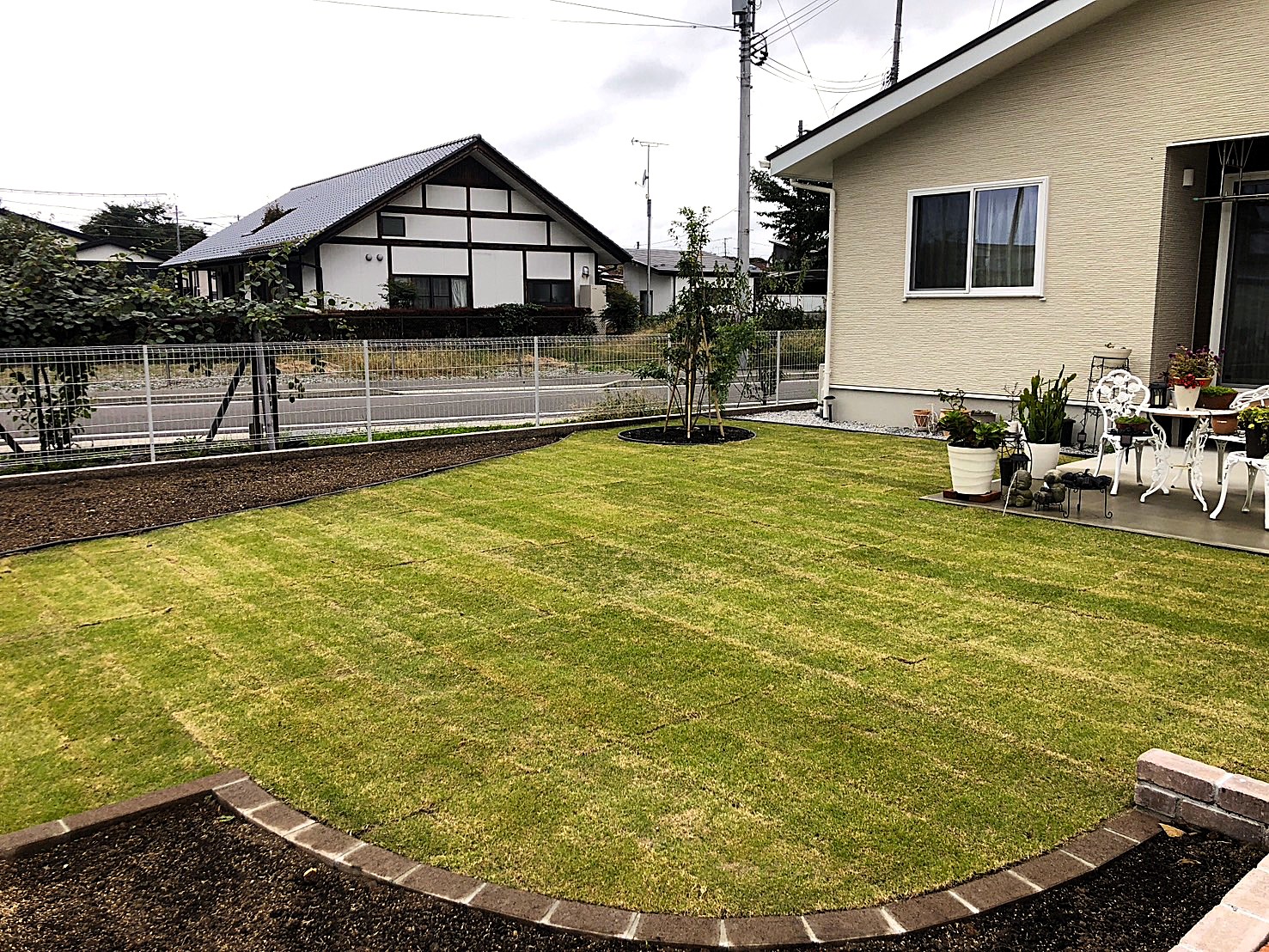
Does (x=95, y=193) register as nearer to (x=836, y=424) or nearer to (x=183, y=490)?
(x=183, y=490)

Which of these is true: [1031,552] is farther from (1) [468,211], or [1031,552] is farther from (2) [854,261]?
(1) [468,211]

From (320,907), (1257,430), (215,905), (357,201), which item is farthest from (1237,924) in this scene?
(357,201)

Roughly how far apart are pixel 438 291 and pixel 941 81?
21.3 metres

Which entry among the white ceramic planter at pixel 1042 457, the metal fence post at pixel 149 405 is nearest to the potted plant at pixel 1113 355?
the white ceramic planter at pixel 1042 457

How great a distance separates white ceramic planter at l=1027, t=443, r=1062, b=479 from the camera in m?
7.98

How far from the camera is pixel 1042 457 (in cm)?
805

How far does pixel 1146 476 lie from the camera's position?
8.17 metres

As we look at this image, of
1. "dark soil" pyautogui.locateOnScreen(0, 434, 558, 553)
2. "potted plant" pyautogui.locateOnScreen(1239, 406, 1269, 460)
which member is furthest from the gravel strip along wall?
"dark soil" pyautogui.locateOnScreen(0, 434, 558, 553)

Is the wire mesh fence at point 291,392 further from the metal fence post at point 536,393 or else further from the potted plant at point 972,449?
the potted plant at point 972,449

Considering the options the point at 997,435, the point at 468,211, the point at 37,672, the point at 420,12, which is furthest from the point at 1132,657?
the point at 468,211

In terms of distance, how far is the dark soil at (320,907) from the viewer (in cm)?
244

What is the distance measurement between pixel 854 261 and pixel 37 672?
422 inches

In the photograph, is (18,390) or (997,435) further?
(18,390)

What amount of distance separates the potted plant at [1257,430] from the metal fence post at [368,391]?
9.31 m
